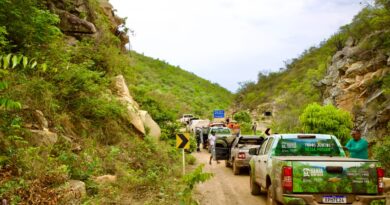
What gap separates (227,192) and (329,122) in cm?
1635

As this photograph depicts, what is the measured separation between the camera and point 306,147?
417 inches

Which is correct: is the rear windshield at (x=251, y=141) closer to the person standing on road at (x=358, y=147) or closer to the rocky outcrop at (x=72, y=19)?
the person standing on road at (x=358, y=147)

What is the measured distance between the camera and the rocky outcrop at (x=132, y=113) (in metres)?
18.4

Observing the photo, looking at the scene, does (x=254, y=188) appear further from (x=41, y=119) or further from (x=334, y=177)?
(x=41, y=119)

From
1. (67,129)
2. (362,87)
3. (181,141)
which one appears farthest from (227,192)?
(362,87)

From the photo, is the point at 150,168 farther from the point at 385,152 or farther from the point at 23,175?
the point at 385,152

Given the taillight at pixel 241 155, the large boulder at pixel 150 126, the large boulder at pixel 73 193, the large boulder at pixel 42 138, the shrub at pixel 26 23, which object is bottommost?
the large boulder at pixel 73 193

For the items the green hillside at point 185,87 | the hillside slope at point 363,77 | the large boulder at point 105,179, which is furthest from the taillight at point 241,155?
the green hillside at point 185,87

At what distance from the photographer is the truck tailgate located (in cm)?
788

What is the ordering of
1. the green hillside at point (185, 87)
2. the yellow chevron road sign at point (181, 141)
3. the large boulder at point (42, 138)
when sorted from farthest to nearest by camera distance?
the green hillside at point (185, 87) < the yellow chevron road sign at point (181, 141) < the large boulder at point (42, 138)

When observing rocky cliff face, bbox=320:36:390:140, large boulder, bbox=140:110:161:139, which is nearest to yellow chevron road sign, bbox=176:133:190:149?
large boulder, bbox=140:110:161:139

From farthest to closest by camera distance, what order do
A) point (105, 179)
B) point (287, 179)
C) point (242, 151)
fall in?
point (242, 151) < point (105, 179) < point (287, 179)

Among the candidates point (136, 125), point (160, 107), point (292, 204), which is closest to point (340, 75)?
point (160, 107)

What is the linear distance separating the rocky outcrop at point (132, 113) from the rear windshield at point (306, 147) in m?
8.50
